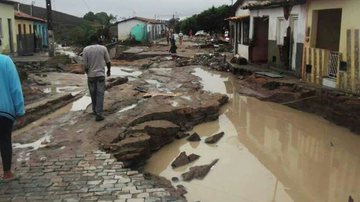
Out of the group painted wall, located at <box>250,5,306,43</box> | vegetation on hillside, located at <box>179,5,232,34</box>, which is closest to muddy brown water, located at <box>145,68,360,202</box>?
painted wall, located at <box>250,5,306,43</box>

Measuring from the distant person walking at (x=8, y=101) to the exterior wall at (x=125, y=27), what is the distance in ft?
143

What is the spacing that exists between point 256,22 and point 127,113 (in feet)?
44.0

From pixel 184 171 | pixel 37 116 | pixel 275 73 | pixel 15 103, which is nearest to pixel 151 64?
pixel 275 73

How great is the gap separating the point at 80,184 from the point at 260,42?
699 inches

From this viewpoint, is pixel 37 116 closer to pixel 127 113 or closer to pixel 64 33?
pixel 127 113

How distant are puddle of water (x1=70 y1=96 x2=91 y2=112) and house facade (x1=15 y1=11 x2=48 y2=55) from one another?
15444 mm

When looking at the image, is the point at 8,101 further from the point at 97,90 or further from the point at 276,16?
the point at 276,16

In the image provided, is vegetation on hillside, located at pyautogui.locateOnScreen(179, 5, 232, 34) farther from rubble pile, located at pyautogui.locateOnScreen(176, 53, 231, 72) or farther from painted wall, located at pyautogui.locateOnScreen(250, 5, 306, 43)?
painted wall, located at pyautogui.locateOnScreen(250, 5, 306, 43)

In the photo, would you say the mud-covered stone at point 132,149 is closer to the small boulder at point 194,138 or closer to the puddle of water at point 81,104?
the small boulder at point 194,138

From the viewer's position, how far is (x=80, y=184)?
565 centimetres

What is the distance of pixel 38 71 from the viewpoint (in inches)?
795

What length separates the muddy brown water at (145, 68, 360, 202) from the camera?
23.0 feet

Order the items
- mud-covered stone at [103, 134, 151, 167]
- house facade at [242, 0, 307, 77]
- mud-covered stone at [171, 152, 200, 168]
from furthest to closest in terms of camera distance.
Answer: house facade at [242, 0, 307, 77], mud-covered stone at [171, 152, 200, 168], mud-covered stone at [103, 134, 151, 167]

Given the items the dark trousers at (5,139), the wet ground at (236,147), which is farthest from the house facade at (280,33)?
the dark trousers at (5,139)
